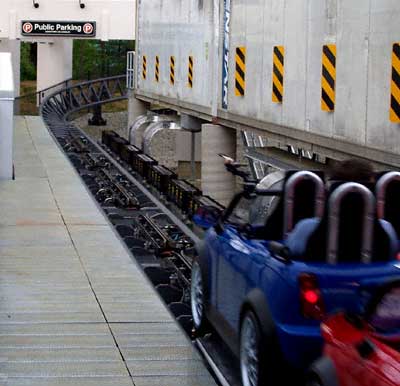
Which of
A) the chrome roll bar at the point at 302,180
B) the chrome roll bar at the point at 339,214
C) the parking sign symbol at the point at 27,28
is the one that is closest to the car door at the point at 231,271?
the chrome roll bar at the point at 302,180

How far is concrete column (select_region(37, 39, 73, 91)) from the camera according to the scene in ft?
167

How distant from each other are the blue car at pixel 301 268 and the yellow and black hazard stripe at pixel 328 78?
634cm

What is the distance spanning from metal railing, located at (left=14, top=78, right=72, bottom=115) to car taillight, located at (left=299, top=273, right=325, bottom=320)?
38142mm

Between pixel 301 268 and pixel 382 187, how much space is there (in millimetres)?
1026

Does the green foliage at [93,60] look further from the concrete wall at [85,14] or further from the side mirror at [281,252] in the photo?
the side mirror at [281,252]

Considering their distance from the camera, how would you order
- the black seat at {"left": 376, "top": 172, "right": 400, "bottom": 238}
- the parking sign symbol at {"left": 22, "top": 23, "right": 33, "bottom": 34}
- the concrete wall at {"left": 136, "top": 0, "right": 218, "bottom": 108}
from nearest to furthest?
the black seat at {"left": 376, "top": 172, "right": 400, "bottom": 238} < the concrete wall at {"left": 136, "top": 0, "right": 218, "bottom": 108} < the parking sign symbol at {"left": 22, "top": 23, "right": 33, "bottom": 34}

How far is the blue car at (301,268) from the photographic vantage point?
6848 millimetres

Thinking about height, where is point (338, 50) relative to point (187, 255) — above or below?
above

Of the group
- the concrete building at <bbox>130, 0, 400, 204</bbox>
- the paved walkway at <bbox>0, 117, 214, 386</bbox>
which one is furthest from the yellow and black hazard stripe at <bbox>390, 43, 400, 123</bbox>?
the paved walkway at <bbox>0, 117, 214, 386</bbox>

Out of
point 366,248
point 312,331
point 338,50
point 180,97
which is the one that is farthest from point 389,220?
point 180,97

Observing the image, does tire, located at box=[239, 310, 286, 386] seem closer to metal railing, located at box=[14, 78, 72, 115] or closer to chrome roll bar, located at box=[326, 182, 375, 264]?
chrome roll bar, located at box=[326, 182, 375, 264]

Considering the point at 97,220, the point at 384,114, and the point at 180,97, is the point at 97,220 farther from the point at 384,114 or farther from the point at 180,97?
the point at 180,97

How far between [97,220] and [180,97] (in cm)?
1055

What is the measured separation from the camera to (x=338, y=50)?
1380cm
